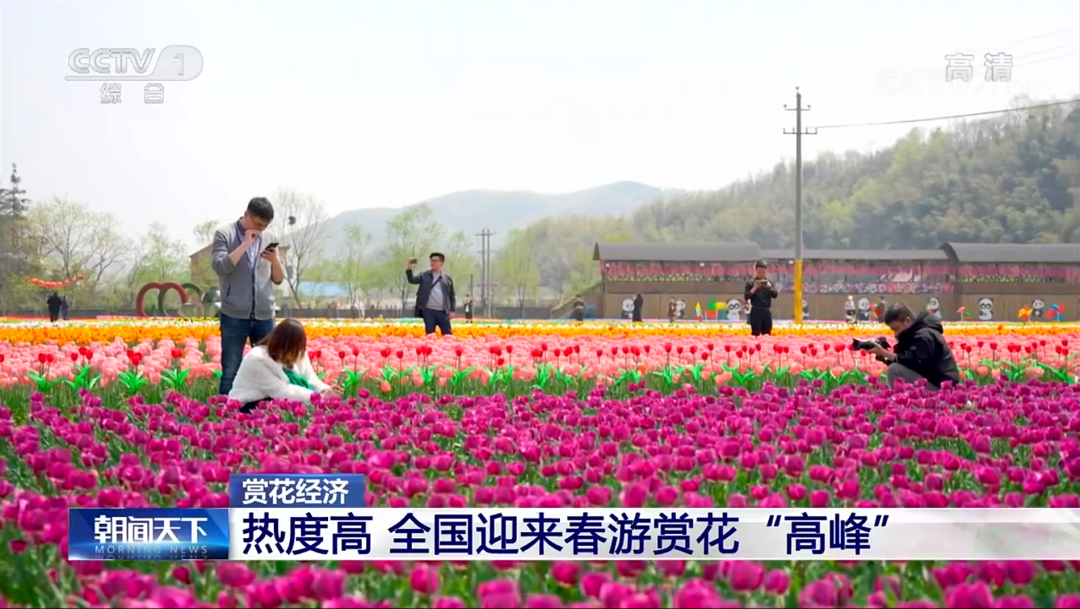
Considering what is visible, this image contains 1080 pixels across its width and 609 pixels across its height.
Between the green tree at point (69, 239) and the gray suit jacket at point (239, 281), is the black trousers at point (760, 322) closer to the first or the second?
the gray suit jacket at point (239, 281)

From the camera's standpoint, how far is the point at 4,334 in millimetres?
16312

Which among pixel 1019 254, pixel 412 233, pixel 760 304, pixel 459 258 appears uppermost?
pixel 412 233

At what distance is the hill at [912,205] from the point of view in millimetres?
109312

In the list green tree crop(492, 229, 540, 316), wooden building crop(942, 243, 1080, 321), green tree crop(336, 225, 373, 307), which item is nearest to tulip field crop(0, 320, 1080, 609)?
wooden building crop(942, 243, 1080, 321)

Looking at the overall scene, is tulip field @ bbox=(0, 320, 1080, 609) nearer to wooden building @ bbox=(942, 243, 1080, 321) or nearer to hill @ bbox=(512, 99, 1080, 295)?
wooden building @ bbox=(942, 243, 1080, 321)

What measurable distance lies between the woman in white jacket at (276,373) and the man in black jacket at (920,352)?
12.1 ft

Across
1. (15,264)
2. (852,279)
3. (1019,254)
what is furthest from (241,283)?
(15,264)

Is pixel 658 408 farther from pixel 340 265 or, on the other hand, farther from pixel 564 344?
pixel 340 265

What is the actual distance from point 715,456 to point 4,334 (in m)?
14.6

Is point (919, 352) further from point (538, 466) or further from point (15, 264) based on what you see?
point (15, 264)

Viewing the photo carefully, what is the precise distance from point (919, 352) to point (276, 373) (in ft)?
13.0

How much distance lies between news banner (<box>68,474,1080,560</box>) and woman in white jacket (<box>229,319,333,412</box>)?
3.08 metres

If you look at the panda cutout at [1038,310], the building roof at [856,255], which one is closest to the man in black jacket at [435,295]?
the building roof at [856,255]

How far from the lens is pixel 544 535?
3053 millimetres
